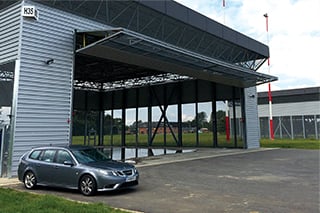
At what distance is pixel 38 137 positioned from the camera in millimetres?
11797

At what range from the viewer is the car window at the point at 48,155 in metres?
8.73

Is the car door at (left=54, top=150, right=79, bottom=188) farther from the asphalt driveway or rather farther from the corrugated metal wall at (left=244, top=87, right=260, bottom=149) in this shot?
the corrugated metal wall at (left=244, top=87, right=260, bottom=149)

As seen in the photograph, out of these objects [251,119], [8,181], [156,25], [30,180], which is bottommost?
[8,181]

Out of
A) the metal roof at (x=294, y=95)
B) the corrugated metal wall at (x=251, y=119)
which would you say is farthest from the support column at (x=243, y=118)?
the metal roof at (x=294, y=95)

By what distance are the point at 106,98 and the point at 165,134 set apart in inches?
341

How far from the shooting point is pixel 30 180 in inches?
348

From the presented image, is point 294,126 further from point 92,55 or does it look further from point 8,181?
point 8,181

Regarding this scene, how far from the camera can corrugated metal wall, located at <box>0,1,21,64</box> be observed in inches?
461

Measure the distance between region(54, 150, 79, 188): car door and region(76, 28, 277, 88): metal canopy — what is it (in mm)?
5255

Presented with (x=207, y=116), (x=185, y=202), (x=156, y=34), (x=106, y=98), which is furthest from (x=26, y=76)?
(x=106, y=98)

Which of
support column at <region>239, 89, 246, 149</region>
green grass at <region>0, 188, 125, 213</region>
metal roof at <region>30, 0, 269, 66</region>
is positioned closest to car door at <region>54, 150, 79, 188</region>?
green grass at <region>0, 188, 125, 213</region>

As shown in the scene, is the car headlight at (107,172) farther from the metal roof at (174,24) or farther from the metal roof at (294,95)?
the metal roof at (294,95)

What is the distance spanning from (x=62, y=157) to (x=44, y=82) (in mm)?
4705

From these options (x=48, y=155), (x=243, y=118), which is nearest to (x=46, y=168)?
(x=48, y=155)
